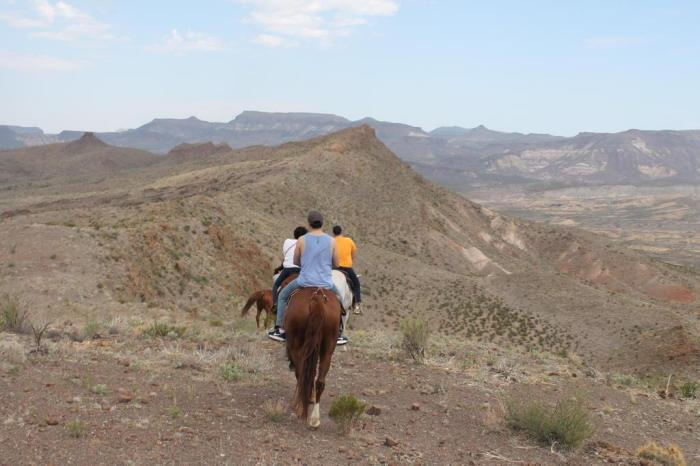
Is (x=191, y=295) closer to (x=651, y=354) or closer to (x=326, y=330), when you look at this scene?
(x=326, y=330)

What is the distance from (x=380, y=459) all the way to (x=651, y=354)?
22907mm

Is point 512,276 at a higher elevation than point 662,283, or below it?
higher

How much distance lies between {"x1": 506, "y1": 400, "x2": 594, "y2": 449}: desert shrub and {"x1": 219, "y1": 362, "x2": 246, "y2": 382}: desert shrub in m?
4.17

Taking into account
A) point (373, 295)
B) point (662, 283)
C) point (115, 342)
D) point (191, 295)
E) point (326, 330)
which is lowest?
point (662, 283)

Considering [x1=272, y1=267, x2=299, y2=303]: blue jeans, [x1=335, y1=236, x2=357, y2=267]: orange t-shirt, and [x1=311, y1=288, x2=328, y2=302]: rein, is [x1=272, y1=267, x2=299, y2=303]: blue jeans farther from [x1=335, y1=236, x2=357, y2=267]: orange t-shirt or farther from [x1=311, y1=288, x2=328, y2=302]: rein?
[x1=311, y1=288, x2=328, y2=302]: rein

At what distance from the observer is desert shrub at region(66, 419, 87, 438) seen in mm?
6230

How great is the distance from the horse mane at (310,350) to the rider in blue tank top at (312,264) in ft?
1.55

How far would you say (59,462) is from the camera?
5652 millimetres

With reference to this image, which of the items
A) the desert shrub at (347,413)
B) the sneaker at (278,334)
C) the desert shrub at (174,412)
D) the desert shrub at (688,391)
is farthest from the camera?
the desert shrub at (688,391)

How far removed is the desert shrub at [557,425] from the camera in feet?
25.7

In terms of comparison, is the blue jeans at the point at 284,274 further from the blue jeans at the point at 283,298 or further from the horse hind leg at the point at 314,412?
the horse hind leg at the point at 314,412

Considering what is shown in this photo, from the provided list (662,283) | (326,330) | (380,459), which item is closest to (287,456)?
(380,459)

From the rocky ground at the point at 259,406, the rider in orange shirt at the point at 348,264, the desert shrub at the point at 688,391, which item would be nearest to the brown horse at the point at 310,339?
the rocky ground at the point at 259,406

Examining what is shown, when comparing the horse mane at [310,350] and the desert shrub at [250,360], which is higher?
the horse mane at [310,350]
